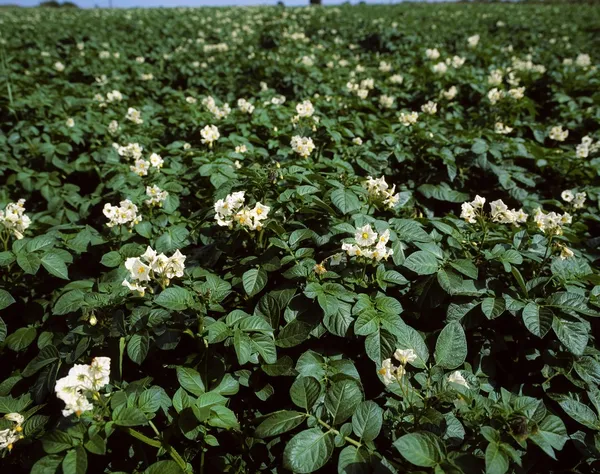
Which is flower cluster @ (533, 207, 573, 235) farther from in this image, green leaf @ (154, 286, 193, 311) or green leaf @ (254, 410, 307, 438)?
green leaf @ (154, 286, 193, 311)

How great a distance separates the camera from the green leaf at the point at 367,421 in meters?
1.37

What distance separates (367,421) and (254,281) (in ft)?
2.33

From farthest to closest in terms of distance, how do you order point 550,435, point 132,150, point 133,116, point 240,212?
point 133,116 → point 132,150 → point 240,212 → point 550,435

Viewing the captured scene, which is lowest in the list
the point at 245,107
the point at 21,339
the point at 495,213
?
the point at 21,339

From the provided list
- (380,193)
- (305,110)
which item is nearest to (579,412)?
(380,193)

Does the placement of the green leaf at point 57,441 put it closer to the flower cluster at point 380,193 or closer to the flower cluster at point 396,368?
Result: the flower cluster at point 396,368

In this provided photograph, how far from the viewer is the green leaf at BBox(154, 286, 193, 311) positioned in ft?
5.20

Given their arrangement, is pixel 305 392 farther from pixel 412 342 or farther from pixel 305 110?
pixel 305 110

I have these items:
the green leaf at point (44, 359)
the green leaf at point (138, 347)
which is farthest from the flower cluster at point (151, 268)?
the green leaf at point (44, 359)

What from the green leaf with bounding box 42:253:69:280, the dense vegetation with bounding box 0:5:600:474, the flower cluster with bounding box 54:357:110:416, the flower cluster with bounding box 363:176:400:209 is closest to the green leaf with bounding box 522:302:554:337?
the dense vegetation with bounding box 0:5:600:474

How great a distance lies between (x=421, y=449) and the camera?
1268mm

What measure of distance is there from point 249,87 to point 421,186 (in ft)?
10.2

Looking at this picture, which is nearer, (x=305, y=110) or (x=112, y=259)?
(x=112, y=259)

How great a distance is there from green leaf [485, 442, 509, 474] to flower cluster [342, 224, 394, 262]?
30.1 inches
